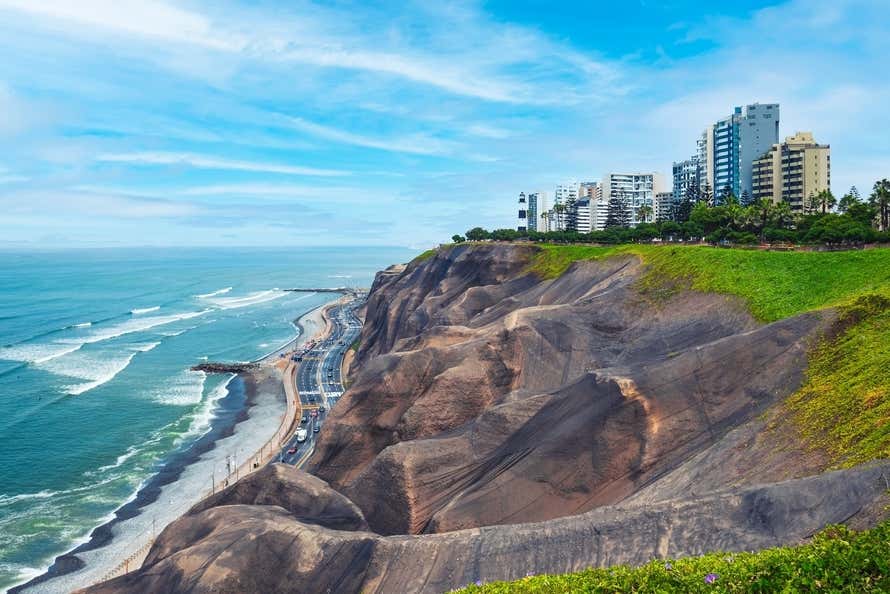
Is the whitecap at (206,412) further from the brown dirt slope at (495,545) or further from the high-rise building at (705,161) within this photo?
the high-rise building at (705,161)

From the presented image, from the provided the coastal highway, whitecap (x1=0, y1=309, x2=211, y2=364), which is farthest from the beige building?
whitecap (x1=0, y1=309, x2=211, y2=364)

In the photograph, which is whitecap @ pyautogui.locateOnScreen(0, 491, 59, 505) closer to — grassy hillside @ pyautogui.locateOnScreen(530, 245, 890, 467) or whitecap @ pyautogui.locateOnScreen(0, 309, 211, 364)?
grassy hillside @ pyautogui.locateOnScreen(530, 245, 890, 467)

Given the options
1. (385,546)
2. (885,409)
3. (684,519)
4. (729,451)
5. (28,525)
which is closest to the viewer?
(684,519)

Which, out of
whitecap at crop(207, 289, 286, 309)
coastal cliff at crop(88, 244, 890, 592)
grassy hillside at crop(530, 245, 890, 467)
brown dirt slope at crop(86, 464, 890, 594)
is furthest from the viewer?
whitecap at crop(207, 289, 286, 309)

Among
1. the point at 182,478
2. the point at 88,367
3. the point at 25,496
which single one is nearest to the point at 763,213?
the point at 182,478

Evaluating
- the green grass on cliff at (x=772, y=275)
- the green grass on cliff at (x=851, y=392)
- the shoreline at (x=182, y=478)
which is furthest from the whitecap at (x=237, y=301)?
the green grass on cliff at (x=851, y=392)

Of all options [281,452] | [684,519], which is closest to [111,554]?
[281,452]

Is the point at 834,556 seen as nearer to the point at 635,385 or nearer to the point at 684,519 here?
the point at 684,519
